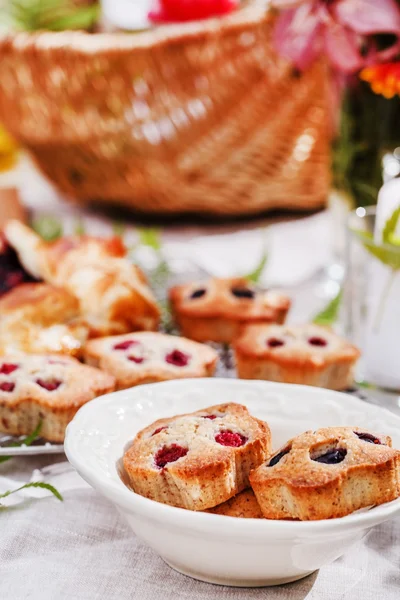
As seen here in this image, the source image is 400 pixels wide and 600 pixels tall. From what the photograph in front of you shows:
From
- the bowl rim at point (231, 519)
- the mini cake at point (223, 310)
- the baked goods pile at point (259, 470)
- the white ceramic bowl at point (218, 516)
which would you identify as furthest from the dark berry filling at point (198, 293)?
the bowl rim at point (231, 519)

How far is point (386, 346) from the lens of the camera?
3.56ft

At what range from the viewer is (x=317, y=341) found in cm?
109

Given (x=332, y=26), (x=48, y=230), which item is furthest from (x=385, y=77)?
(x=48, y=230)

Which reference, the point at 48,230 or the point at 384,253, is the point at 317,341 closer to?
the point at 384,253

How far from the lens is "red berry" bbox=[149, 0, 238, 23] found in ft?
5.32

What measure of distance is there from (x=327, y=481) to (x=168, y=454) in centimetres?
15

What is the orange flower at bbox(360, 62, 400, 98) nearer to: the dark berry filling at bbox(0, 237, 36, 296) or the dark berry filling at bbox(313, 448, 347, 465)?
the dark berry filling at bbox(313, 448, 347, 465)

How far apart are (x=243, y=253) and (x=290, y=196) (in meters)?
0.23

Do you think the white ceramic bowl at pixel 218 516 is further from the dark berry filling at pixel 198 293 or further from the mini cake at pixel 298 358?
the dark berry filling at pixel 198 293

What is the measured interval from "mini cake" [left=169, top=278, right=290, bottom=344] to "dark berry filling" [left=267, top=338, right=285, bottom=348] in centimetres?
11

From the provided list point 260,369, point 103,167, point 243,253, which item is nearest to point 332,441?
point 260,369

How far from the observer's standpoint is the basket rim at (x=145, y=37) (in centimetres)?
154

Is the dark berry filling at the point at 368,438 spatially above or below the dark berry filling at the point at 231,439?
above

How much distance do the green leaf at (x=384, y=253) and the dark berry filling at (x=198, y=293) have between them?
0.30 metres
